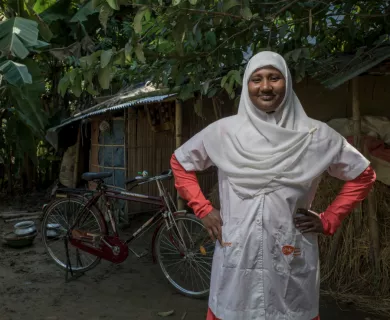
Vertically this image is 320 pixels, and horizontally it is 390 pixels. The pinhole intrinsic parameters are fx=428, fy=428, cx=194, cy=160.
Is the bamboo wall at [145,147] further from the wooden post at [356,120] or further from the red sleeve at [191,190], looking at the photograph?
the red sleeve at [191,190]

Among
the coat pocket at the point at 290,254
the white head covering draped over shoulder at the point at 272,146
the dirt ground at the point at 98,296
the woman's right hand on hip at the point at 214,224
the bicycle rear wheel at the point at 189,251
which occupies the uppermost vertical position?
the white head covering draped over shoulder at the point at 272,146

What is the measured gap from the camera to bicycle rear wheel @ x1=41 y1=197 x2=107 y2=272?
4495mm

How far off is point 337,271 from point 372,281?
34cm

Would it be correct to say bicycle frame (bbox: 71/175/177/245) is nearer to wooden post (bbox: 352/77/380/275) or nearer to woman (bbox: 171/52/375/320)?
wooden post (bbox: 352/77/380/275)

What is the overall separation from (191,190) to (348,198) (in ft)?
2.31

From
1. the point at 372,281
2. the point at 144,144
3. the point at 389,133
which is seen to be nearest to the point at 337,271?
the point at 372,281

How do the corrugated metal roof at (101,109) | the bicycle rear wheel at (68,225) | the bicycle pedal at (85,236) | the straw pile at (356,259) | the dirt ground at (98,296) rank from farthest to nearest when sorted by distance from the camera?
1. the corrugated metal roof at (101,109)
2. the bicycle rear wheel at (68,225)
3. the bicycle pedal at (85,236)
4. the straw pile at (356,259)
5. the dirt ground at (98,296)

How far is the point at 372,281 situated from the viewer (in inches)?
158

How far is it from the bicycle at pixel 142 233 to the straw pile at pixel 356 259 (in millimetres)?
1216

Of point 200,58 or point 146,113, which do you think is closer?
point 200,58

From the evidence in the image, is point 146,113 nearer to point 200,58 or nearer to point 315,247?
point 200,58

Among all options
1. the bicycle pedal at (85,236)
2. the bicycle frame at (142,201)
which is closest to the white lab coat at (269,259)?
the bicycle frame at (142,201)

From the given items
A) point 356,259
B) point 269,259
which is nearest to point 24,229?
point 356,259

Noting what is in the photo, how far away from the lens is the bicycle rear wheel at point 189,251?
400 cm
